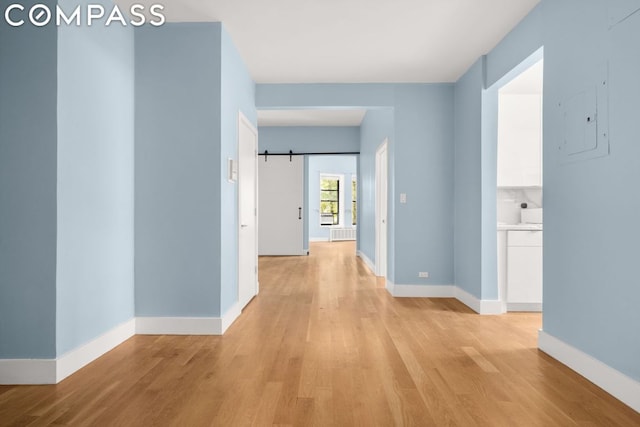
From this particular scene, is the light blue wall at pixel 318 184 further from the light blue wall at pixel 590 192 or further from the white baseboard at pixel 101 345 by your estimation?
the light blue wall at pixel 590 192

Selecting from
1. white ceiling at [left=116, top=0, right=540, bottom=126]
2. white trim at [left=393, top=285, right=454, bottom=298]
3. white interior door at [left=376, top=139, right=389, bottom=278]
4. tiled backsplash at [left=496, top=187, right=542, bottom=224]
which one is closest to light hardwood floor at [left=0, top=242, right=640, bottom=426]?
white trim at [left=393, top=285, right=454, bottom=298]

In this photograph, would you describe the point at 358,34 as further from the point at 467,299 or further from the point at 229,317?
the point at 467,299

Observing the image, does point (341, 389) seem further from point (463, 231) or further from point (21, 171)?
point (463, 231)

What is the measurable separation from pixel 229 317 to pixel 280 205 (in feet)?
20.3

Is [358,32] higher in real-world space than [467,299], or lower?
higher

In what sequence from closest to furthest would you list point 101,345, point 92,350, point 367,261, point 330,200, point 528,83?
point 92,350, point 101,345, point 528,83, point 367,261, point 330,200

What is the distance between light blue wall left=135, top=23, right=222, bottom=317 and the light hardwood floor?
0.42 meters

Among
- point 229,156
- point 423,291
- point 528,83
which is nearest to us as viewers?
point 229,156

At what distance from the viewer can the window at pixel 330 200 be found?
1377 cm

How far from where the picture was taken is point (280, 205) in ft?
32.7

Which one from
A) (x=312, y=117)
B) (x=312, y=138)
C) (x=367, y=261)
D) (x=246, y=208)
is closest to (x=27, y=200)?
(x=246, y=208)

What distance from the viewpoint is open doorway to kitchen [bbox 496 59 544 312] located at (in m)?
4.38

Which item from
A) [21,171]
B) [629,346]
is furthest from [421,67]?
[21,171]

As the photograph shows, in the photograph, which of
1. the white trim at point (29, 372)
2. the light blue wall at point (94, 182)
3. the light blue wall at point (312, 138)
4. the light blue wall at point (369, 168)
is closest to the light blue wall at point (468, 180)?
the light blue wall at point (369, 168)
